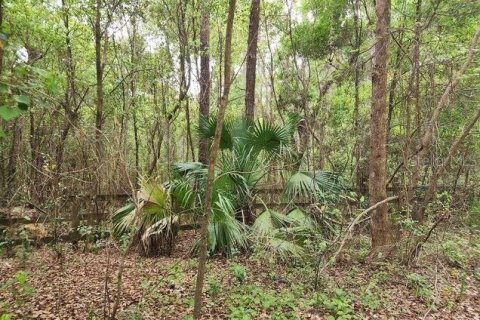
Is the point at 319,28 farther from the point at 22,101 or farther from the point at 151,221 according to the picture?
the point at 22,101

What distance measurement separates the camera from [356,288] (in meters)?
5.00

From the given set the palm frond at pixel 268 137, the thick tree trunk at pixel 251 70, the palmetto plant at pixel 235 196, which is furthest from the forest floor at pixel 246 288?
the thick tree trunk at pixel 251 70

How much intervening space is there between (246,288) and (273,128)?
9.49 feet

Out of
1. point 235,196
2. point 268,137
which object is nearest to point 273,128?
point 268,137

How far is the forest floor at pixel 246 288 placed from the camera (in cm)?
420

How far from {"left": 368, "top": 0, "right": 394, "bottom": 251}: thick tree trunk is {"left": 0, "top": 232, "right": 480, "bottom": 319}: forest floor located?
514 mm

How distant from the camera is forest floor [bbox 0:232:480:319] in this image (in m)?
4.20

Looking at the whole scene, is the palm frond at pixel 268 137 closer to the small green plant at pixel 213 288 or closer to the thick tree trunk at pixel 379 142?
the thick tree trunk at pixel 379 142

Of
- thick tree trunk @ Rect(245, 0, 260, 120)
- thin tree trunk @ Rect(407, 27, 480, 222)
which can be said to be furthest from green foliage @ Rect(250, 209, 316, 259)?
thick tree trunk @ Rect(245, 0, 260, 120)

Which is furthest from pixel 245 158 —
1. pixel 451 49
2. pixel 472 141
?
pixel 472 141

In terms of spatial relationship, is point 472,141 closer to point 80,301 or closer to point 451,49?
point 451,49

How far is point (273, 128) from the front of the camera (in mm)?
6555

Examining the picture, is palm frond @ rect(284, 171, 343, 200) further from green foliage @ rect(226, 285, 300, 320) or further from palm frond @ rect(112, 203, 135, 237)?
palm frond @ rect(112, 203, 135, 237)

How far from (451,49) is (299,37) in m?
4.27
